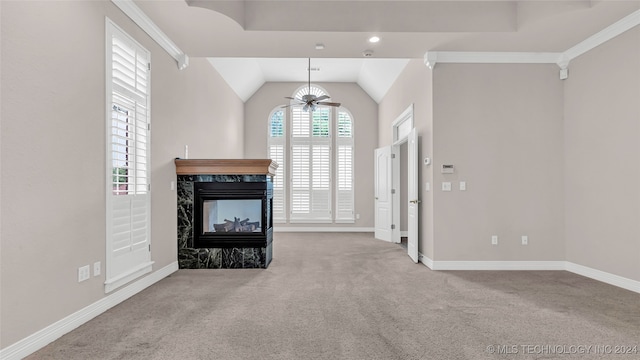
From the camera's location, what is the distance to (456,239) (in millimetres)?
4641

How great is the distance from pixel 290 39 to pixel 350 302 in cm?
311

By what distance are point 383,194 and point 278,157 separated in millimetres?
3053

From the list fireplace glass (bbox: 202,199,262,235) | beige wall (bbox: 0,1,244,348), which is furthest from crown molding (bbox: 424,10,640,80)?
beige wall (bbox: 0,1,244,348)

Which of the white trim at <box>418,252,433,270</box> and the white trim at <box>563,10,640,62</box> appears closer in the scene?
the white trim at <box>563,10,640,62</box>

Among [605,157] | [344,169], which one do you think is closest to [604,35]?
[605,157]

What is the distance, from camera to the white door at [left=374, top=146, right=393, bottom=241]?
23.6 ft

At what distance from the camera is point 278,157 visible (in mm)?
8945

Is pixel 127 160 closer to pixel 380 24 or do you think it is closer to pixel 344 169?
pixel 380 24

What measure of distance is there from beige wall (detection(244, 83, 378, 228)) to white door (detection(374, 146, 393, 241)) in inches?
38.1

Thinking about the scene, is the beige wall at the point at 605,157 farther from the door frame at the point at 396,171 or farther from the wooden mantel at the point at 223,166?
the wooden mantel at the point at 223,166

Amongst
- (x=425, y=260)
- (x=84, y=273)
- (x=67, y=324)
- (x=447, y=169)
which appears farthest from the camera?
(x=425, y=260)

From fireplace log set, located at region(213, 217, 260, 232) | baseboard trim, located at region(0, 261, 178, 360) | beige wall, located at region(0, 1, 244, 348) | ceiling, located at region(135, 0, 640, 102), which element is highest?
ceiling, located at region(135, 0, 640, 102)

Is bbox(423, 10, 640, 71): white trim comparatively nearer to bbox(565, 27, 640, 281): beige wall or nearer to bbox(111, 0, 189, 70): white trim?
bbox(565, 27, 640, 281): beige wall

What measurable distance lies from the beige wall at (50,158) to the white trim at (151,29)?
10 centimetres
